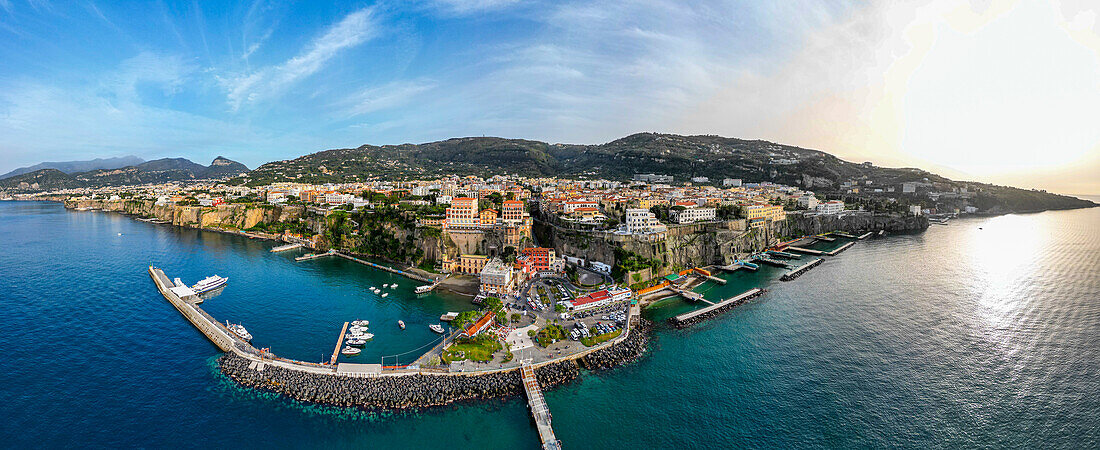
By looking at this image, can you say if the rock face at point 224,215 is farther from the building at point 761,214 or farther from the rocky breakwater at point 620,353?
the building at point 761,214

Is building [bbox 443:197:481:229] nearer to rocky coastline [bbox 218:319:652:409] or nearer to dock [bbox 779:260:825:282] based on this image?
rocky coastline [bbox 218:319:652:409]

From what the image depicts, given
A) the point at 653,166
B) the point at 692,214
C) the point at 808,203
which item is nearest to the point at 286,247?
the point at 692,214

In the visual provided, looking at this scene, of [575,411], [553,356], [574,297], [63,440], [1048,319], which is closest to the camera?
[63,440]

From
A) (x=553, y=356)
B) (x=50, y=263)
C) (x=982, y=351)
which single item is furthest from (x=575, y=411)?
(x=50, y=263)

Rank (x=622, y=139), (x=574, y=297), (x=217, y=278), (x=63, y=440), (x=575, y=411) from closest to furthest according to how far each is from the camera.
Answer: (x=63, y=440)
(x=575, y=411)
(x=574, y=297)
(x=217, y=278)
(x=622, y=139)

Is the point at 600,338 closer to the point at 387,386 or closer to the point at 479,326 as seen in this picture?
the point at 479,326

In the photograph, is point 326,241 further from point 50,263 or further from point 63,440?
point 63,440
